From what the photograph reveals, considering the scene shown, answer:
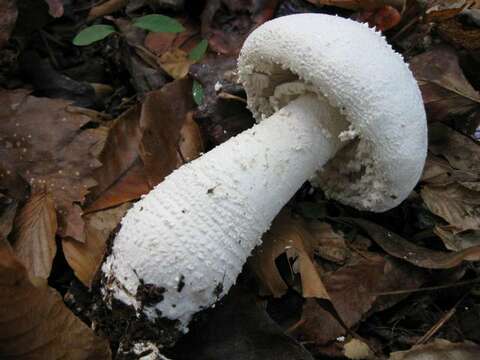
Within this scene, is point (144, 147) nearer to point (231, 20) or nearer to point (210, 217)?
point (210, 217)

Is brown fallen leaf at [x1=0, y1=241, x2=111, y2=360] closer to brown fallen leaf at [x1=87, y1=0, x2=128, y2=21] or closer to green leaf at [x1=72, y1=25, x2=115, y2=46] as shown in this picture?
green leaf at [x1=72, y1=25, x2=115, y2=46]

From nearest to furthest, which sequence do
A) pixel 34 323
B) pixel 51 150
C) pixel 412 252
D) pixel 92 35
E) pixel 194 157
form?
pixel 34 323
pixel 412 252
pixel 51 150
pixel 194 157
pixel 92 35

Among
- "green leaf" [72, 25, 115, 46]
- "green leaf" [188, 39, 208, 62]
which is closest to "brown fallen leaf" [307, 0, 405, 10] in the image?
"green leaf" [188, 39, 208, 62]

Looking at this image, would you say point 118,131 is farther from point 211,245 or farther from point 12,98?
point 211,245

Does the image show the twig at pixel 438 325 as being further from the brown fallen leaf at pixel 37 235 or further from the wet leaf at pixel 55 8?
the wet leaf at pixel 55 8

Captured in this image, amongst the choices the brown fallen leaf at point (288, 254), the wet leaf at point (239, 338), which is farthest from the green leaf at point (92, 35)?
the wet leaf at point (239, 338)

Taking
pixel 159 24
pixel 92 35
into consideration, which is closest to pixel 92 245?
pixel 92 35

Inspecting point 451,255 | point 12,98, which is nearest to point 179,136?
point 12,98
